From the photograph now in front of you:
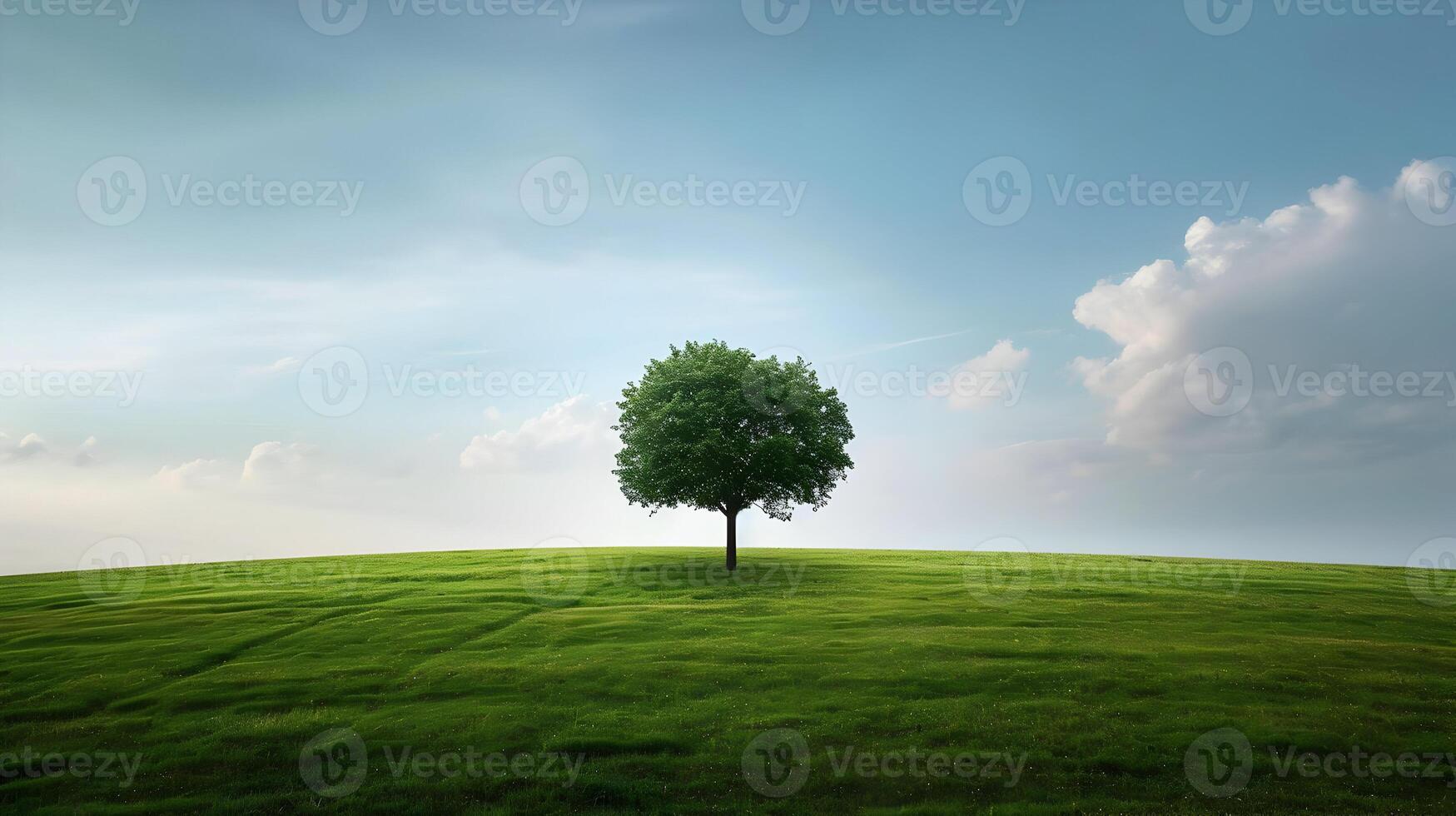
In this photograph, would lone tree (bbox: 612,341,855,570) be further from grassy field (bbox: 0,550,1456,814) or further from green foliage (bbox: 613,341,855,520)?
grassy field (bbox: 0,550,1456,814)

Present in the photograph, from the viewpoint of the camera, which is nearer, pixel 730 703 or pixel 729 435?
pixel 730 703

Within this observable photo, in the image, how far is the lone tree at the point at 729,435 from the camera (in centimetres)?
6059

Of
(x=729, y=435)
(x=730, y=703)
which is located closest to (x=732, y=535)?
(x=729, y=435)

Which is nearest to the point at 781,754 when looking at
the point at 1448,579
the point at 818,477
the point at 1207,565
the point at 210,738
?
the point at 210,738

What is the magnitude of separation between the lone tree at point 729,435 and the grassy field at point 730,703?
33.9ft

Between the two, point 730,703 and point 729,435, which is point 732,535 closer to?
point 729,435

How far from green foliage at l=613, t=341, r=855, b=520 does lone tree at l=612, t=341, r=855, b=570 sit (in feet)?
0.26

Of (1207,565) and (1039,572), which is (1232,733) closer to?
(1039,572)

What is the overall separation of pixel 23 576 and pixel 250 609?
3930 cm

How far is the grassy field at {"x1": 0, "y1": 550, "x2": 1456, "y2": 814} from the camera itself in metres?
24.5

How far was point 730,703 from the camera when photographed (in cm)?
3061

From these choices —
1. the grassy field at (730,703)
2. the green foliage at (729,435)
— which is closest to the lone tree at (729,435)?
the green foliage at (729,435)

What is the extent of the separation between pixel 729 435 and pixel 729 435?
115mm

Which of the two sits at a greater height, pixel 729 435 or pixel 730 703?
pixel 729 435
